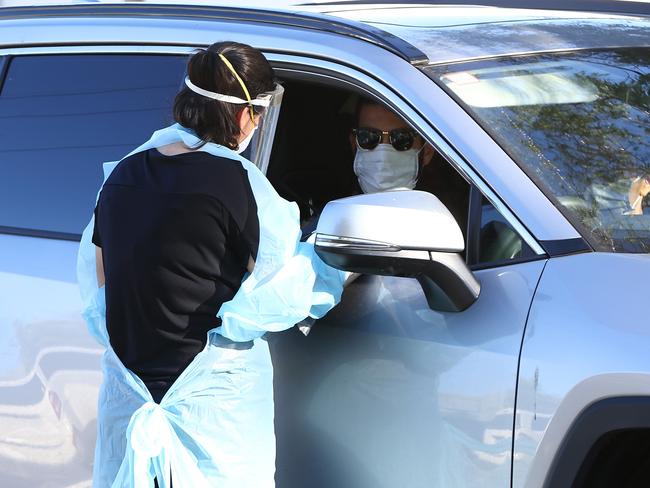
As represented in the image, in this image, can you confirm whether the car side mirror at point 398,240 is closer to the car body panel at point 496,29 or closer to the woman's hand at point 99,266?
the car body panel at point 496,29

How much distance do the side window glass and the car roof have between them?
15.8 inches

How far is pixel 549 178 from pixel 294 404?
2.61ft

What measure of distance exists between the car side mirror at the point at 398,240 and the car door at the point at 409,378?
11cm

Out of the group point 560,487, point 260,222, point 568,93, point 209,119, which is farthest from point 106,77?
point 560,487

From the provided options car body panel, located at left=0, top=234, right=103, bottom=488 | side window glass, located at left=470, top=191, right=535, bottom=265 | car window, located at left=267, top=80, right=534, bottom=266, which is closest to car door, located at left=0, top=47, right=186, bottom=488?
car body panel, located at left=0, top=234, right=103, bottom=488

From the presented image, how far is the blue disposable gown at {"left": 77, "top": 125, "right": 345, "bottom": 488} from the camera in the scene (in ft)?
7.73

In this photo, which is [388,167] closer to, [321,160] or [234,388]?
[321,160]

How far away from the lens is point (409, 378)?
2.32 m

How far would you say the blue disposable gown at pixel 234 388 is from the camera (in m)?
2.36

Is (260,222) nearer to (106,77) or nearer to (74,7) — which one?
(106,77)

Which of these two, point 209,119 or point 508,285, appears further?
point 209,119

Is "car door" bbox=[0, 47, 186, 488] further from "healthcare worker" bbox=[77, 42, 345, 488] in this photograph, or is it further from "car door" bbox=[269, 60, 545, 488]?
"car door" bbox=[269, 60, 545, 488]

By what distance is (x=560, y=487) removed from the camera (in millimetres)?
2100

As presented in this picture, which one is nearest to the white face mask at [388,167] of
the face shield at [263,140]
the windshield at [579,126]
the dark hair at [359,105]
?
the dark hair at [359,105]
